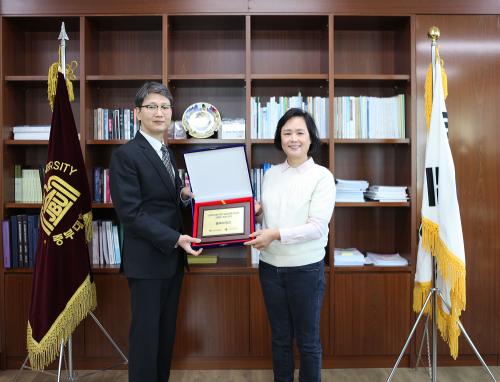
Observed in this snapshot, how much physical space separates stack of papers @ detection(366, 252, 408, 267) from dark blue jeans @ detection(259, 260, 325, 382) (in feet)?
2.99

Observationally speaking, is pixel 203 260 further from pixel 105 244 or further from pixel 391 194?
pixel 391 194

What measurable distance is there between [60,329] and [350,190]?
1936mm

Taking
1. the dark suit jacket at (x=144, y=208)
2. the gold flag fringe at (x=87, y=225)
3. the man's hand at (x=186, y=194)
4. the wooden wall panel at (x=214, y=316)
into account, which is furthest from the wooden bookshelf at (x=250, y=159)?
the dark suit jacket at (x=144, y=208)

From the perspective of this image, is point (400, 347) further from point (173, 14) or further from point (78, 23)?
point (78, 23)

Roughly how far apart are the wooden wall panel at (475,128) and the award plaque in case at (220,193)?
51.5 inches

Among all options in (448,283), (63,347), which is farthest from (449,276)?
(63,347)

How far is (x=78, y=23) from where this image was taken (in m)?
2.77

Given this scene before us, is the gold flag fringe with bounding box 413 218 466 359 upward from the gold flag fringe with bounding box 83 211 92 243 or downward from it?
downward

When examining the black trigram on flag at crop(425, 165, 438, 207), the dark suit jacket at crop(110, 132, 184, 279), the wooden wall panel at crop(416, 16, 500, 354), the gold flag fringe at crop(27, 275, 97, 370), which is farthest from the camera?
the wooden wall panel at crop(416, 16, 500, 354)

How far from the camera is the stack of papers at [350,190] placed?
2.74 m

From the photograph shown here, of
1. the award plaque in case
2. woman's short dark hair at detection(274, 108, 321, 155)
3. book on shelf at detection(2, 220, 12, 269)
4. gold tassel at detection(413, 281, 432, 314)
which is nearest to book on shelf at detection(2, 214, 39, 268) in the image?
book on shelf at detection(2, 220, 12, 269)

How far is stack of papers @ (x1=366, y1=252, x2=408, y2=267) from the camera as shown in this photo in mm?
2691

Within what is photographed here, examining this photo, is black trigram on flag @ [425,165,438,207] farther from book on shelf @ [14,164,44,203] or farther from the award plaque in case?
book on shelf @ [14,164,44,203]

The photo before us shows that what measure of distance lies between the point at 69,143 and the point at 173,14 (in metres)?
1.06
